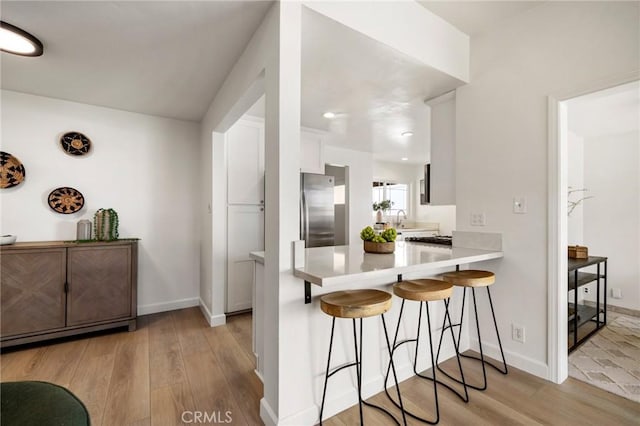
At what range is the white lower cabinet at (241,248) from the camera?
3.31 meters

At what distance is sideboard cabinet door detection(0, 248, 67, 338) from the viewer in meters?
2.38

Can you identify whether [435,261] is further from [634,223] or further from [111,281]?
[634,223]

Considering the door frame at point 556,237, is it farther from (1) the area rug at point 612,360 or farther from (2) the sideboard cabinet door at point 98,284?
(2) the sideboard cabinet door at point 98,284

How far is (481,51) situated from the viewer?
7.63 feet

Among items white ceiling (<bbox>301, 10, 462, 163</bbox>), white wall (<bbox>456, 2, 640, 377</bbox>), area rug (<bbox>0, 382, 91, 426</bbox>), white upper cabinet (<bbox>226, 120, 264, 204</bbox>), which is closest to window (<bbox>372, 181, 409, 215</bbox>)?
white ceiling (<bbox>301, 10, 462, 163</bbox>)

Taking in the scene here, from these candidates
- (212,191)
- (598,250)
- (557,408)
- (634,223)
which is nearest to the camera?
(557,408)

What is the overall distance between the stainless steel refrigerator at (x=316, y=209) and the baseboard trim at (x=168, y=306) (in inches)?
64.6

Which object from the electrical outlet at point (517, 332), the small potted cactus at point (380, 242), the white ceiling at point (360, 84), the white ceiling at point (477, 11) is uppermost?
the white ceiling at point (477, 11)

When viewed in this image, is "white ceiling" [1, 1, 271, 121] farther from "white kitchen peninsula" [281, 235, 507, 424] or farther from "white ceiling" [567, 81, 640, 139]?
"white ceiling" [567, 81, 640, 139]

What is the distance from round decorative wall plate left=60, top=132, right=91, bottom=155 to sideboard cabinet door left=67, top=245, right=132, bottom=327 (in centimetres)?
111

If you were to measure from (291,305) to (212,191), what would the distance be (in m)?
1.97

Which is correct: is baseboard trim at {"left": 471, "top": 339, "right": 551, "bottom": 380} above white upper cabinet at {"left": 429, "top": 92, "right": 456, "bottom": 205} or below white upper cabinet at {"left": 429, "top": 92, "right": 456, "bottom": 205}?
below

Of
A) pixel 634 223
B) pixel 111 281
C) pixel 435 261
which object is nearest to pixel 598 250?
pixel 634 223

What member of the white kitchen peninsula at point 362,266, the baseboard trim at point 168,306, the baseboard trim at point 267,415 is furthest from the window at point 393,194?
the baseboard trim at point 267,415
